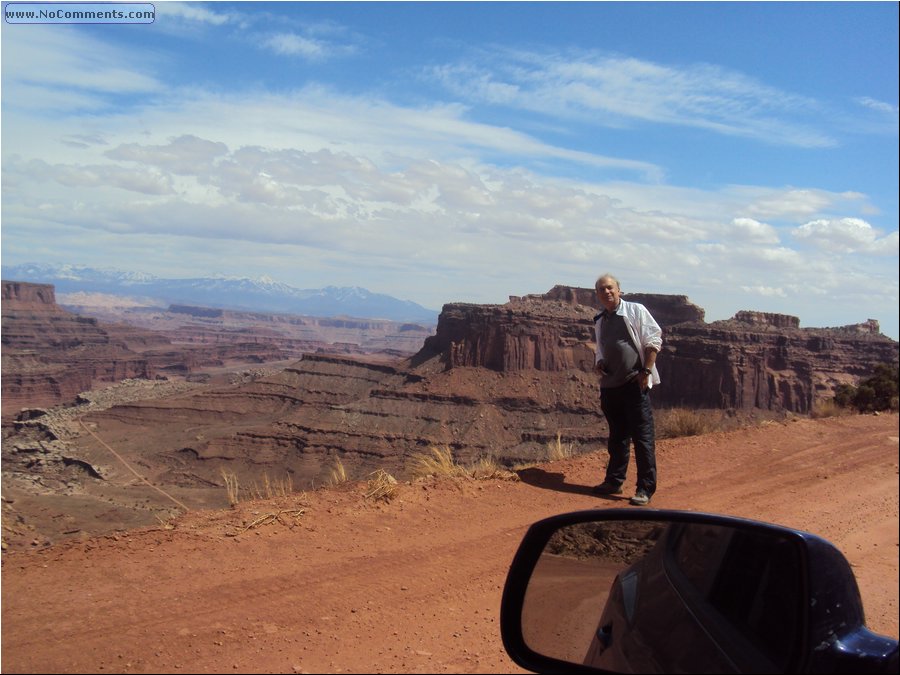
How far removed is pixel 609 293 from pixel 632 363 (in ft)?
2.21

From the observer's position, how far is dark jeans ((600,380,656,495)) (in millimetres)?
6660

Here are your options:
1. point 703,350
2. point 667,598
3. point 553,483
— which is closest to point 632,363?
point 553,483

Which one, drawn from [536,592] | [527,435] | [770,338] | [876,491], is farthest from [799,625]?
[770,338]

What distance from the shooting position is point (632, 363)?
6.61 m

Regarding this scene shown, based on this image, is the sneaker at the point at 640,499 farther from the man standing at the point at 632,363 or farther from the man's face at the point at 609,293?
the man's face at the point at 609,293

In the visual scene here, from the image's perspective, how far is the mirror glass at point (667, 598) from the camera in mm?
1993

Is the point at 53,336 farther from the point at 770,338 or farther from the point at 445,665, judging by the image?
the point at 445,665

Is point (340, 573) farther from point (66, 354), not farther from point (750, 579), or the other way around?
point (66, 354)

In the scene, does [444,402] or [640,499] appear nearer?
[640,499]

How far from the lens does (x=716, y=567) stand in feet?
7.49

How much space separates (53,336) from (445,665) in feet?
399

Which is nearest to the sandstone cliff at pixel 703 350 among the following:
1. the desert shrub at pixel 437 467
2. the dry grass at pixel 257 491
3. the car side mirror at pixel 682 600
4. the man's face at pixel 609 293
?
the desert shrub at pixel 437 467

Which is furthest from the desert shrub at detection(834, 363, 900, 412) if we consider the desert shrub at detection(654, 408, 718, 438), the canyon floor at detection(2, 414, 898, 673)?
the canyon floor at detection(2, 414, 898, 673)

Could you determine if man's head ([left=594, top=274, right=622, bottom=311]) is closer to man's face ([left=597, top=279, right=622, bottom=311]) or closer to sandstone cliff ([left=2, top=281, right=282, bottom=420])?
man's face ([left=597, top=279, right=622, bottom=311])
